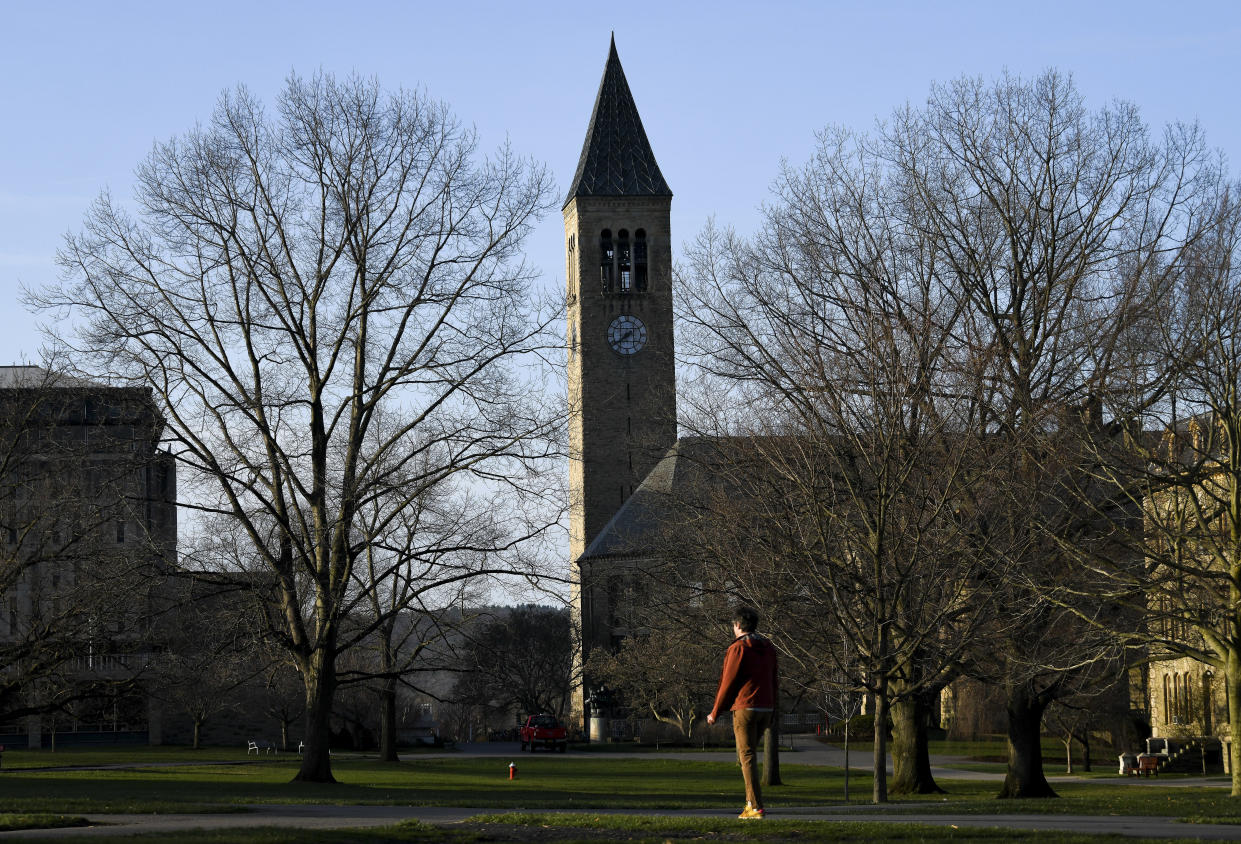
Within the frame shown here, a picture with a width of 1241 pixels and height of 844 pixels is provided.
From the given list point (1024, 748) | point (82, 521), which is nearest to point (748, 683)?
point (1024, 748)

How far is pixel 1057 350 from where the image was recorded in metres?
25.5

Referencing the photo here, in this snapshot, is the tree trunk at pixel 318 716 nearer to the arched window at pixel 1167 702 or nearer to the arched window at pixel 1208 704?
the arched window at pixel 1208 704

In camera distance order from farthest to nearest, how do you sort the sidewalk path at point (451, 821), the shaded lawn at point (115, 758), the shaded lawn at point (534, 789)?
the shaded lawn at point (115, 758), the shaded lawn at point (534, 789), the sidewalk path at point (451, 821)

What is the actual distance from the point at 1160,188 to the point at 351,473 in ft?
54.3

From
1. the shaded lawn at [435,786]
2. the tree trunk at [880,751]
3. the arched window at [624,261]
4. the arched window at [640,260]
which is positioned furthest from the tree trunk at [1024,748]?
the arched window at [624,261]

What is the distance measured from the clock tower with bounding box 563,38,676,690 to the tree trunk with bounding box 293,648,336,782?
4378cm

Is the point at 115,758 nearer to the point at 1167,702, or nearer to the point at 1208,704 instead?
the point at 1208,704

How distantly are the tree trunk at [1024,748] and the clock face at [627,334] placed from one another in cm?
5188

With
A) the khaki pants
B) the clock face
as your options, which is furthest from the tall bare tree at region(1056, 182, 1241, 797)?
the clock face

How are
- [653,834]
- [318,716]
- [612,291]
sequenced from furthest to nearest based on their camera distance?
1. [612,291]
2. [318,716]
3. [653,834]

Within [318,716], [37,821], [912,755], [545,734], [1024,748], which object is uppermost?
[37,821]

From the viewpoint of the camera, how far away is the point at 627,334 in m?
79.6

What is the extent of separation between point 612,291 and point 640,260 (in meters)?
3.50

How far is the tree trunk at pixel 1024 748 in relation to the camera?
27.2 metres
